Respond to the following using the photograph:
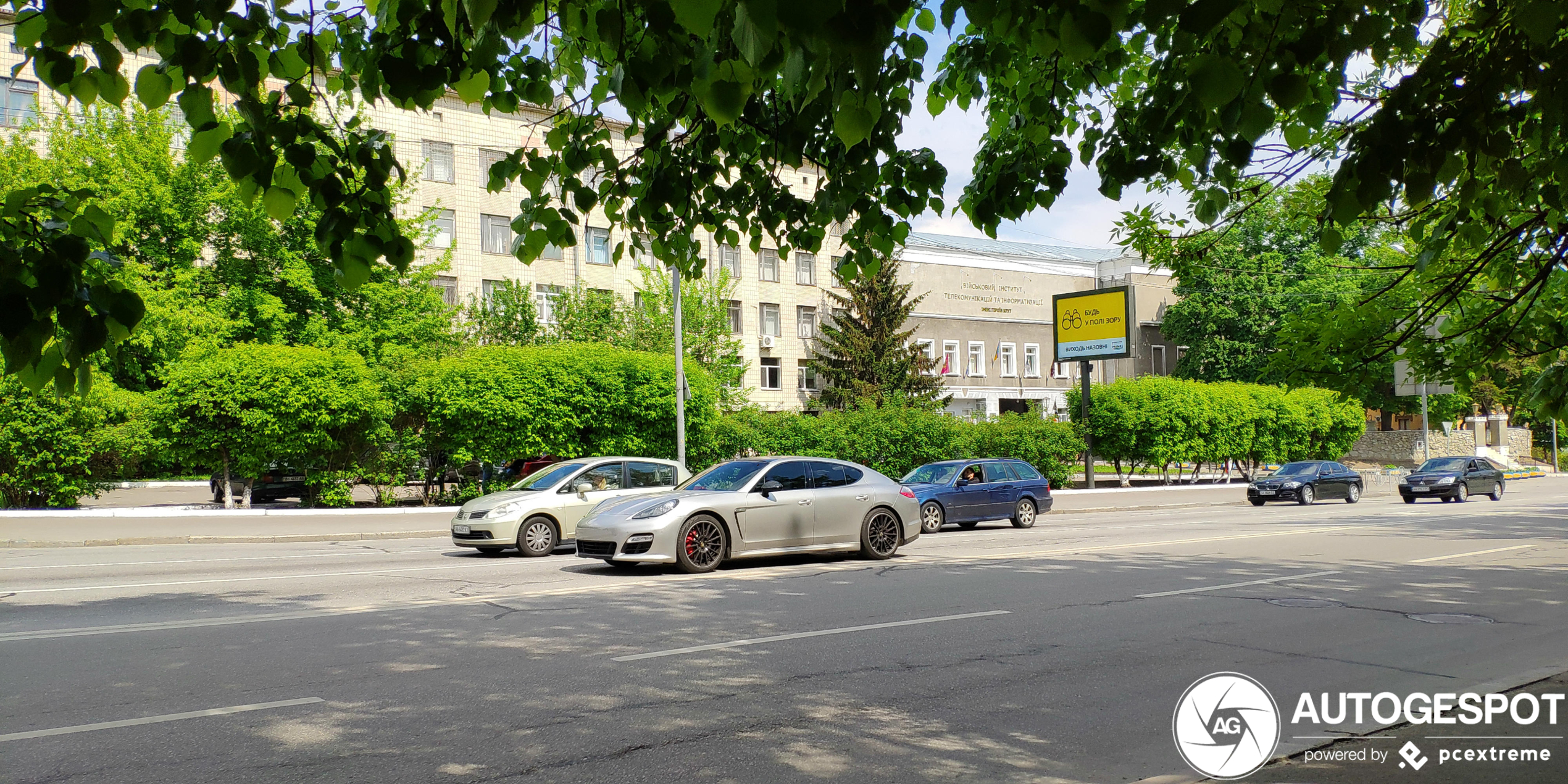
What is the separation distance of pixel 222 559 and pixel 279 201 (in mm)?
A: 13639

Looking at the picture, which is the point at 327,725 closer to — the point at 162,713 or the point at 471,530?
the point at 162,713

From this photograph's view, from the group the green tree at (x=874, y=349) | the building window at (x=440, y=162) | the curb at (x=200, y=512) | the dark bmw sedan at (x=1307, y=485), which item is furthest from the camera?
the green tree at (x=874, y=349)

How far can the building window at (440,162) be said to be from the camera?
45.7 meters

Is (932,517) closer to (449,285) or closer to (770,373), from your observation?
(449,285)

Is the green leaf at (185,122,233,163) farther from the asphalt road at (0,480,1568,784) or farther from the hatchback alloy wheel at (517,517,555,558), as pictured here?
A: the hatchback alloy wheel at (517,517,555,558)

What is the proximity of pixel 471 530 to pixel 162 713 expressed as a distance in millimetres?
9824

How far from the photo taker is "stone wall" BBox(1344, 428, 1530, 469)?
66500 millimetres

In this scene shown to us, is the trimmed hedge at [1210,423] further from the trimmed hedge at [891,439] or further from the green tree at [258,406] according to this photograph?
the green tree at [258,406]

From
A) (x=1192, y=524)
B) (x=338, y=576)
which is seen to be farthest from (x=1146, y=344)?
(x=338, y=576)

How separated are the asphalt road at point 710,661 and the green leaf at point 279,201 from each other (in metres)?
2.57

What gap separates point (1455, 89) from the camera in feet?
15.6

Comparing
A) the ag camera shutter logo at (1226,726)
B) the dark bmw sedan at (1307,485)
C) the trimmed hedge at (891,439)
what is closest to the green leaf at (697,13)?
the ag camera shutter logo at (1226,726)

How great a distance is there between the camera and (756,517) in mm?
13516

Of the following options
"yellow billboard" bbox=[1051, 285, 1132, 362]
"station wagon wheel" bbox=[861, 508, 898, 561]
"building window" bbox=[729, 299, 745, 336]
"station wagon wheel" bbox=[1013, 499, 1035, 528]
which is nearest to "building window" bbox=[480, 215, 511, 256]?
"building window" bbox=[729, 299, 745, 336]
